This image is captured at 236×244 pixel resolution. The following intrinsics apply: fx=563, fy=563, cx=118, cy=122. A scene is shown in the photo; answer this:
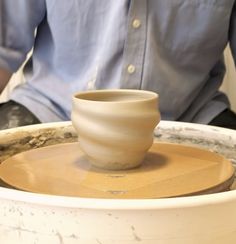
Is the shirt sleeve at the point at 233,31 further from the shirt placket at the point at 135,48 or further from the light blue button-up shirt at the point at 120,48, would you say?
the shirt placket at the point at 135,48

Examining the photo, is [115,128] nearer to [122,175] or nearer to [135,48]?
[122,175]

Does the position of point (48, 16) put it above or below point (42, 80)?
above

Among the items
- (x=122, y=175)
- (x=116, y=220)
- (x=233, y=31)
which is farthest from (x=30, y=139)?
(x=233, y=31)

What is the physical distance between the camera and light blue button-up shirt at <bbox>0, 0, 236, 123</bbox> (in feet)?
3.26

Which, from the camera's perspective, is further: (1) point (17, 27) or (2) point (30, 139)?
(1) point (17, 27)

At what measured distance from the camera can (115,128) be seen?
60 centimetres

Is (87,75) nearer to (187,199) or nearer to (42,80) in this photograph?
(42,80)

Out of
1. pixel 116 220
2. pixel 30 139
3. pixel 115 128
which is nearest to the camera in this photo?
pixel 116 220

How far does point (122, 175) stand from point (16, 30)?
611mm

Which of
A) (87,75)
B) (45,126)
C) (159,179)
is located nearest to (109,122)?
(159,179)

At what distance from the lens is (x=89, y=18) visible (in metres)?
1.03

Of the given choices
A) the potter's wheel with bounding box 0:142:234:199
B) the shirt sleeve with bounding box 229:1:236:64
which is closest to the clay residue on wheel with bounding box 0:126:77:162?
the potter's wheel with bounding box 0:142:234:199

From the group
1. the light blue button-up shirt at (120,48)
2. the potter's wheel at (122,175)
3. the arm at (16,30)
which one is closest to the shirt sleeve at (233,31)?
the light blue button-up shirt at (120,48)

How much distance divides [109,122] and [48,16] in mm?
529
